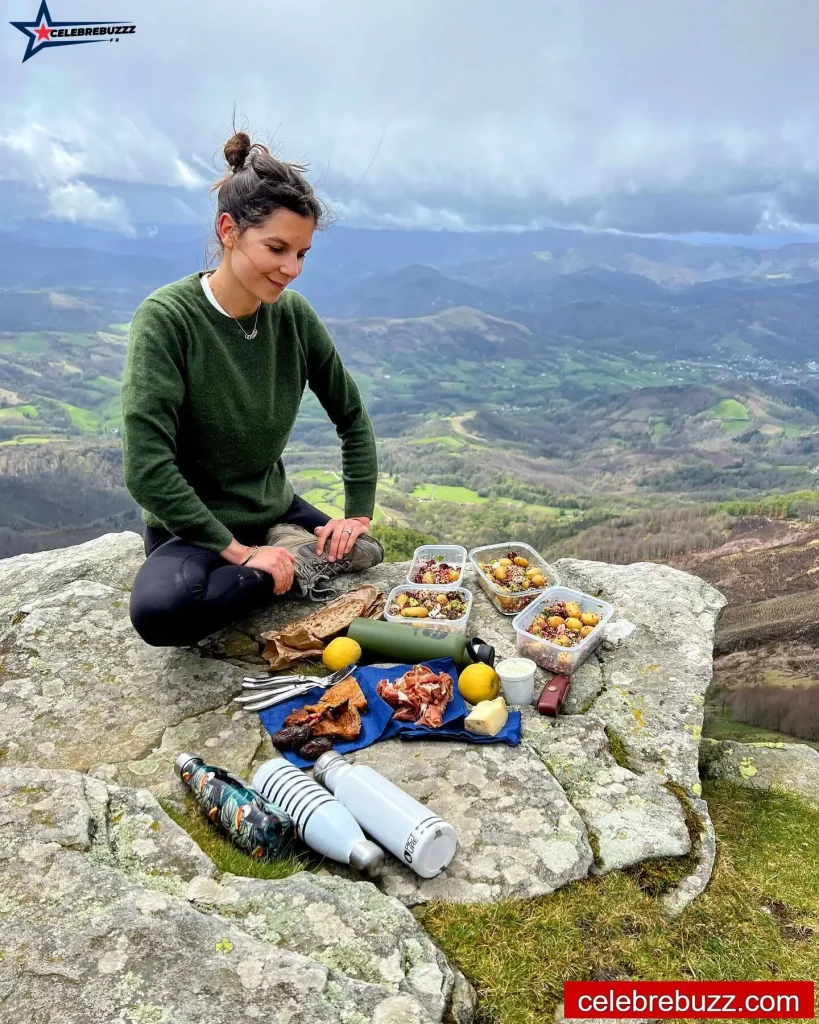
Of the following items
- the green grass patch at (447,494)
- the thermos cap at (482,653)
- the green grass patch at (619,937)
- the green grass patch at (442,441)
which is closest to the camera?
the green grass patch at (619,937)

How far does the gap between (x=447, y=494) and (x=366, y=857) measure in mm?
69812

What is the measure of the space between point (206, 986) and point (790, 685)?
5128mm

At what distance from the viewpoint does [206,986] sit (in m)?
1.92

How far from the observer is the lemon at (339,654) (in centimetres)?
421

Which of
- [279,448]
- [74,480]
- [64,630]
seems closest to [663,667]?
[279,448]

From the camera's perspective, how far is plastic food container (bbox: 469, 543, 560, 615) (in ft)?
16.4

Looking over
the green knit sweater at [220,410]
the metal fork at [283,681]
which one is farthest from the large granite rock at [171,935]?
the green knit sweater at [220,410]

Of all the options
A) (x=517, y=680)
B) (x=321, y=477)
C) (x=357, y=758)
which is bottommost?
(x=321, y=477)

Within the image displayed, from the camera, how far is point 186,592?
401 centimetres

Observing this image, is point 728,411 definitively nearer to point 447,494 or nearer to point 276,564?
point 447,494

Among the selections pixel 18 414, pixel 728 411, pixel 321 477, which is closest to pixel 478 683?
pixel 321 477

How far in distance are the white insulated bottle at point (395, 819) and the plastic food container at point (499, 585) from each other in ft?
7.20

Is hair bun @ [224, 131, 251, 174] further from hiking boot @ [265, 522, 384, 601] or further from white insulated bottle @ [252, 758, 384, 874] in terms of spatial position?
white insulated bottle @ [252, 758, 384, 874]

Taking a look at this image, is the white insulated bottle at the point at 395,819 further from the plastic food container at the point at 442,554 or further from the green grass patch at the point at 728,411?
the green grass patch at the point at 728,411
